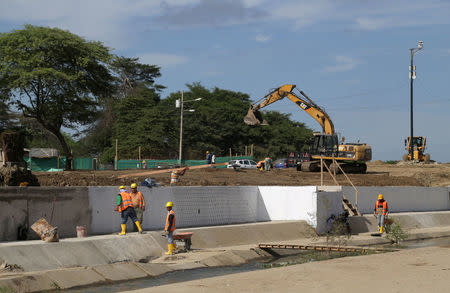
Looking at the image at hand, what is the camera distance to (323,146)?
1850 inches

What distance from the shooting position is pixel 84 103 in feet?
166

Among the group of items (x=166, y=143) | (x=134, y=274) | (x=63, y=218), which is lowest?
(x=134, y=274)

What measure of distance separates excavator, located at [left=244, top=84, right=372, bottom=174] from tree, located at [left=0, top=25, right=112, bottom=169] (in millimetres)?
13640

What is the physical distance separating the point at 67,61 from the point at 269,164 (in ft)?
59.1

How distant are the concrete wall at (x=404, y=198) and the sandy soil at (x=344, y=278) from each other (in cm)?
1487

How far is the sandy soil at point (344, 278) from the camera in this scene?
14773 millimetres

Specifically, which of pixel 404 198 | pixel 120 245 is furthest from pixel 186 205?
pixel 404 198

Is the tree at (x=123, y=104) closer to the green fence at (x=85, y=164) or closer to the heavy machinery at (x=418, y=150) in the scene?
the green fence at (x=85, y=164)

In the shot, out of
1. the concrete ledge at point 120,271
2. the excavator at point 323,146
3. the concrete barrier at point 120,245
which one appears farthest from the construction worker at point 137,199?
the excavator at point 323,146

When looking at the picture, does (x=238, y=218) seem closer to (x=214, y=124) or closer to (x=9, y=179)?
(x=9, y=179)

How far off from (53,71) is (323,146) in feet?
66.0

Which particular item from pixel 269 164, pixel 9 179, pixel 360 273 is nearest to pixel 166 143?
pixel 269 164

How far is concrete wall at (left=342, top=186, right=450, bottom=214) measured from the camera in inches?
1385

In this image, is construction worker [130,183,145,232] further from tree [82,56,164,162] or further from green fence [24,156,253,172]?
tree [82,56,164,162]
